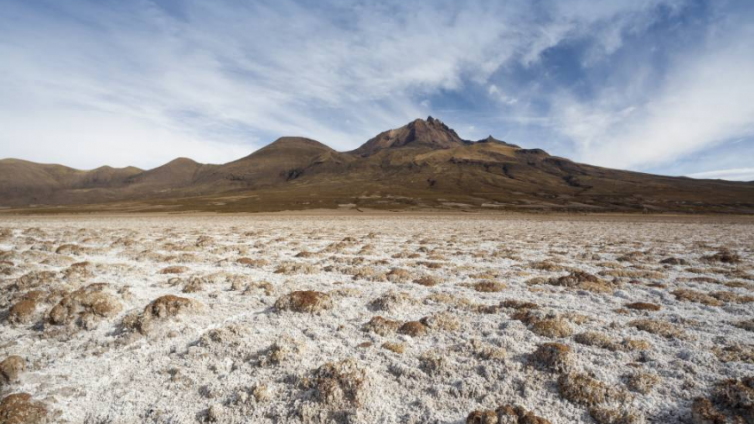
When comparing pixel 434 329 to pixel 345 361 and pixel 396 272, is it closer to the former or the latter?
pixel 345 361

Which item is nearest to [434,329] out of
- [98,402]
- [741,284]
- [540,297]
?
[540,297]

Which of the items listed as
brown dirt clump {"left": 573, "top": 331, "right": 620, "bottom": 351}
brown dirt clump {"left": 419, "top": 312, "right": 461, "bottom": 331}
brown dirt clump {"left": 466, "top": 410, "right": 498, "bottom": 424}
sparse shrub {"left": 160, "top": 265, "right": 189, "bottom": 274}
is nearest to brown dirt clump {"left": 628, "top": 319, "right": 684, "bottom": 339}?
brown dirt clump {"left": 573, "top": 331, "right": 620, "bottom": 351}

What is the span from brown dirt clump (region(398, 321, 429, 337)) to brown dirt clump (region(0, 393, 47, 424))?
262 inches

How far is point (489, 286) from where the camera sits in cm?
1219

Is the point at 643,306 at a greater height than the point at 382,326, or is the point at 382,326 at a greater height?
the point at 643,306

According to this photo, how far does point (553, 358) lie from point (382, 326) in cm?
378

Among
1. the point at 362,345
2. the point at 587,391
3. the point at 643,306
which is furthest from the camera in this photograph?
the point at 643,306

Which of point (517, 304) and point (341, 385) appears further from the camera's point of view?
point (517, 304)

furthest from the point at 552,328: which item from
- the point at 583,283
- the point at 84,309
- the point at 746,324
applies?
the point at 84,309

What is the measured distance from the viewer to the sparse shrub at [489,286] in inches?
469

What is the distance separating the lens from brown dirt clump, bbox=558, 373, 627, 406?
18.5ft

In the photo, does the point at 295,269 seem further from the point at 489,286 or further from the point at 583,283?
the point at 583,283

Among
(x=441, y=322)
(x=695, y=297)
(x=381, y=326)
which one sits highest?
(x=695, y=297)

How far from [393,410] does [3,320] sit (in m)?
11.0
